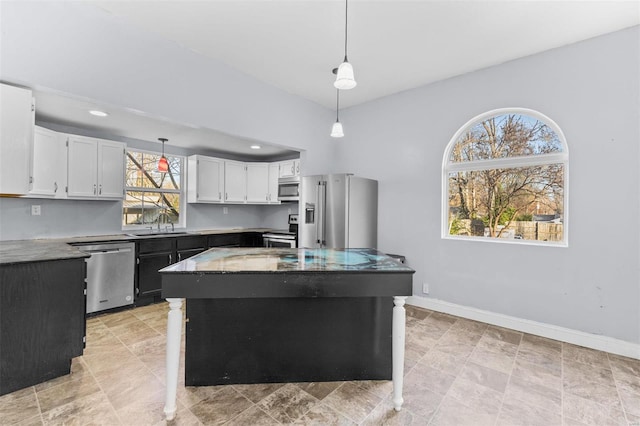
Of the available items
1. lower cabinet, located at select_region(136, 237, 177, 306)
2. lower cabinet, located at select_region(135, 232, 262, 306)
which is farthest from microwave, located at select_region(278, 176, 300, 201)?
lower cabinet, located at select_region(136, 237, 177, 306)

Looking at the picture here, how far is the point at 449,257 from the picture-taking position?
355 centimetres

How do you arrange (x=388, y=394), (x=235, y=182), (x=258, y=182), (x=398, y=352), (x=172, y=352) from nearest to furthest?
(x=172, y=352), (x=398, y=352), (x=388, y=394), (x=235, y=182), (x=258, y=182)

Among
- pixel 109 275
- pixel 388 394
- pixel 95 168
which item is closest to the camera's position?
pixel 388 394

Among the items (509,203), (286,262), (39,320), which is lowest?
(39,320)

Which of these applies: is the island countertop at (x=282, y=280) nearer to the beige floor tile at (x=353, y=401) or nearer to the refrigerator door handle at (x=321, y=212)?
the beige floor tile at (x=353, y=401)

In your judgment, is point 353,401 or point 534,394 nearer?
point 353,401

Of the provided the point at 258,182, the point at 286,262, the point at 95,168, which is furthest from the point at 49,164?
the point at 286,262

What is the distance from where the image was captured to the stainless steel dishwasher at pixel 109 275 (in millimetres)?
3328

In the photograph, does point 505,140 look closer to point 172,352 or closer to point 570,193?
point 570,193

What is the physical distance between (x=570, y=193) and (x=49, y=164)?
5653mm

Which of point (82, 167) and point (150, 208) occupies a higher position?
point (82, 167)

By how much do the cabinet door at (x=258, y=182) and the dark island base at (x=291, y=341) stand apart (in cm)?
355

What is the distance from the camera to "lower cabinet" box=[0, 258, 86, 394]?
1.93 metres

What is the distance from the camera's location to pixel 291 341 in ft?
6.74
